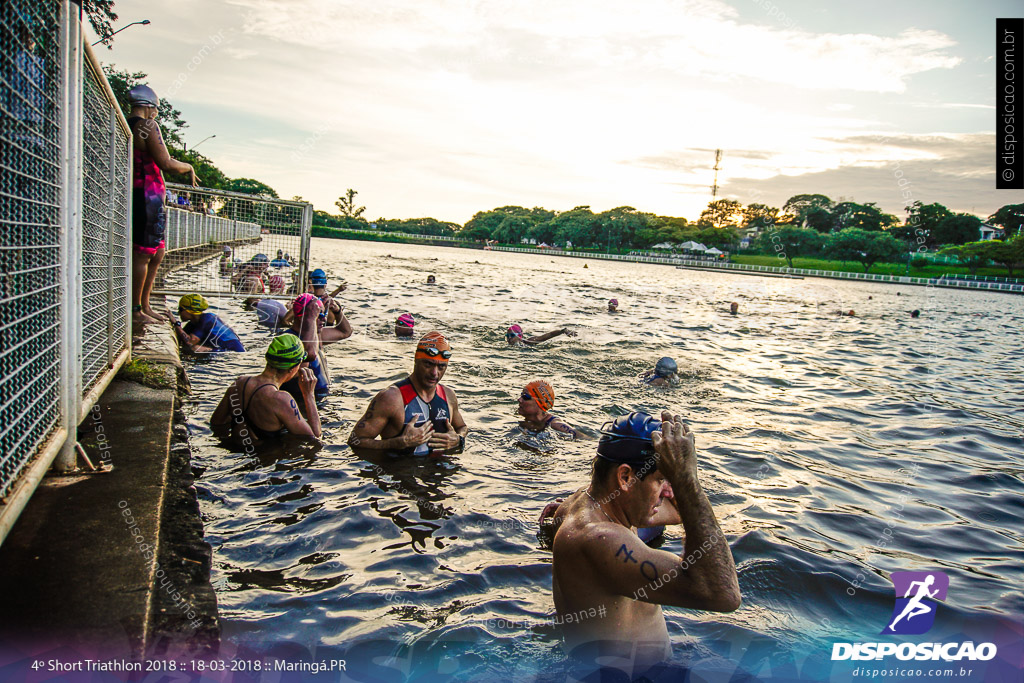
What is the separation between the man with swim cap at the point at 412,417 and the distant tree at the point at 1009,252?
95.1 metres

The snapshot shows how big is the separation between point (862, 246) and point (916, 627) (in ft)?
291

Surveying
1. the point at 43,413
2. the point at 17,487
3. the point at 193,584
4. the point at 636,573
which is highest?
the point at 43,413

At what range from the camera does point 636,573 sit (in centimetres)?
292

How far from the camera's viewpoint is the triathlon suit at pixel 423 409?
21.7ft

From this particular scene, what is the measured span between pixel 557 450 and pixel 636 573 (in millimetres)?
4881

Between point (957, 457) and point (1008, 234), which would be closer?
point (957, 457)

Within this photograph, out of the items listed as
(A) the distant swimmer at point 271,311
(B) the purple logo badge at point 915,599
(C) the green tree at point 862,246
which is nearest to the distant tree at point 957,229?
(C) the green tree at point 862,246

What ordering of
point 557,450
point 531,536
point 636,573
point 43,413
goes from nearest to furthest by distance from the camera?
point 636,573
point 43,413
point 531,536
point 557,450

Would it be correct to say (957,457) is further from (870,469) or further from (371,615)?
(371,615)

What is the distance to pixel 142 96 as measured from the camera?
738cm

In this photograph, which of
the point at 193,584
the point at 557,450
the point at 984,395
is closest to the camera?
the point at 193,584

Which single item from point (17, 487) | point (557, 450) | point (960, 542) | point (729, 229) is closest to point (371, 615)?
point (17, 487)

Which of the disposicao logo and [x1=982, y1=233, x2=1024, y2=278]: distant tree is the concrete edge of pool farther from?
[x1=982, y1=233, x2=1024, y2=278]: distant tree

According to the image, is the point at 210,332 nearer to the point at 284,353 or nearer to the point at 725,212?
the point at 284,353
